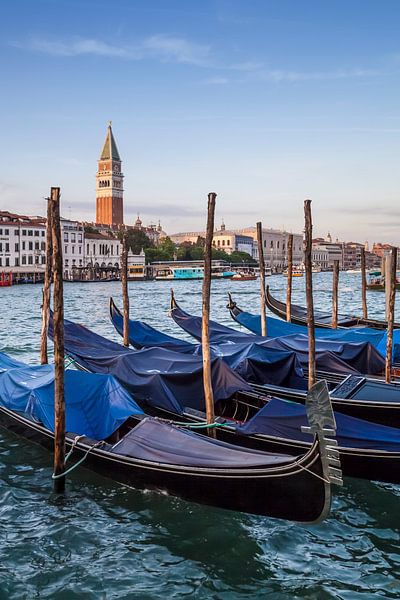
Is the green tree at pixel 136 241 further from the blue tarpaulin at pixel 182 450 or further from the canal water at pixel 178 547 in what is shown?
the canal water at pixel 178 547

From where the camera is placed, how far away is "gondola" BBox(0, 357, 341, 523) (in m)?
4.22

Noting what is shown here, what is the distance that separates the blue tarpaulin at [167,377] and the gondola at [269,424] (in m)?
0.01

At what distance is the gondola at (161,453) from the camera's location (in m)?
4.22

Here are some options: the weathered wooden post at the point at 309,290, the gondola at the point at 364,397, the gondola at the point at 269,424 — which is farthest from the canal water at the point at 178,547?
the weathered wooden post at the point at 309,290

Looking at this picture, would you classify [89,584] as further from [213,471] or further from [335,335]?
[335,335]

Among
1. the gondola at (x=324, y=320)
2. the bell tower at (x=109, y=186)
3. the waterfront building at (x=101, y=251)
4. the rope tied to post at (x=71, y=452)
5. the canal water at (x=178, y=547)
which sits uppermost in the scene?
the bell tower at (x=109, y=186)

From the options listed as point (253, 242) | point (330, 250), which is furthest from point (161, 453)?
point (330, 250)

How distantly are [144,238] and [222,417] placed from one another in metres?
66.7

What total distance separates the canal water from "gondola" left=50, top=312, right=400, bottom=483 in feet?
1.09

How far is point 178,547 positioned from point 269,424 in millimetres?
1711

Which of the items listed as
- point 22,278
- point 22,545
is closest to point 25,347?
point 22,545

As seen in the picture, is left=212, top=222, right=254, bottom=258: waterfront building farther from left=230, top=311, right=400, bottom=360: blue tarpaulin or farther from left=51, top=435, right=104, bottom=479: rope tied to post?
left=51, top=435, right=104, bottom=479: rope tied to post

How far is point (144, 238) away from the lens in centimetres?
7281

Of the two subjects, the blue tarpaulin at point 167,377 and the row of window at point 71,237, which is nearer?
the blue tarpaulin at point 167,377
